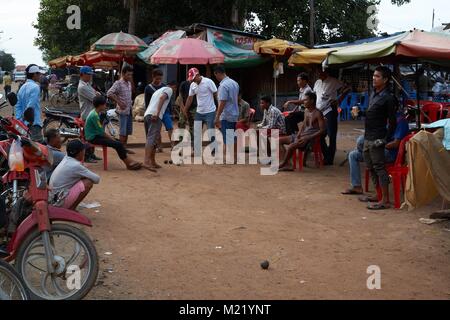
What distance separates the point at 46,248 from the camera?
4.04 m

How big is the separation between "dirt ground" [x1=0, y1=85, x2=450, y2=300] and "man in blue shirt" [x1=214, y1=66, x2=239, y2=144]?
1643 mm

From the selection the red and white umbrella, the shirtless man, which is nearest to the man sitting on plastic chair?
the shirtless man

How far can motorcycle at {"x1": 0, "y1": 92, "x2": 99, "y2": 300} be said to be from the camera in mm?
4078


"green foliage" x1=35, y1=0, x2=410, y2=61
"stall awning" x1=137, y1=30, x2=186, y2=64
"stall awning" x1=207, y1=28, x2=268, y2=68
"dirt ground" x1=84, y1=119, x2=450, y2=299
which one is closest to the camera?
"dirt ground" x1=84, y1=119, x2=450, y2=299

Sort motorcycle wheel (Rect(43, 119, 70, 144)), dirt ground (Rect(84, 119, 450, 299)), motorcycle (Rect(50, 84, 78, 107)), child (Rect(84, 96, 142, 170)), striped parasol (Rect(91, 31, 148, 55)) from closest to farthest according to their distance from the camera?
dirt ground (Rect(84, 119, 450, 299)), child (Rect(84, 96, 142, 170)), motorcycle wheel (Rect(43, 119, 70, 144)), striped parasol (Rect(91, 31, 148, 55)), motorcycle (Rect(50, 84, 78, 107))

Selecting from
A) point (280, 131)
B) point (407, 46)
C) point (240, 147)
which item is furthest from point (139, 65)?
Answer: point (407, 46)

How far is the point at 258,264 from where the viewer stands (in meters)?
5.11

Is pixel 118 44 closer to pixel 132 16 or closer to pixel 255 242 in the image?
pixel 132 16

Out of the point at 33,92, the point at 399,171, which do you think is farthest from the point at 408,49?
the point at 33,92

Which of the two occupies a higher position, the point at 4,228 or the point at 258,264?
the point at 4,228

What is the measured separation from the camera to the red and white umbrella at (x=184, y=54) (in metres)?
13.6

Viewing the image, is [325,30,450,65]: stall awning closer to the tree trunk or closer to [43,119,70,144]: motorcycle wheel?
[43,119,70,144]: motorcycle wheel
